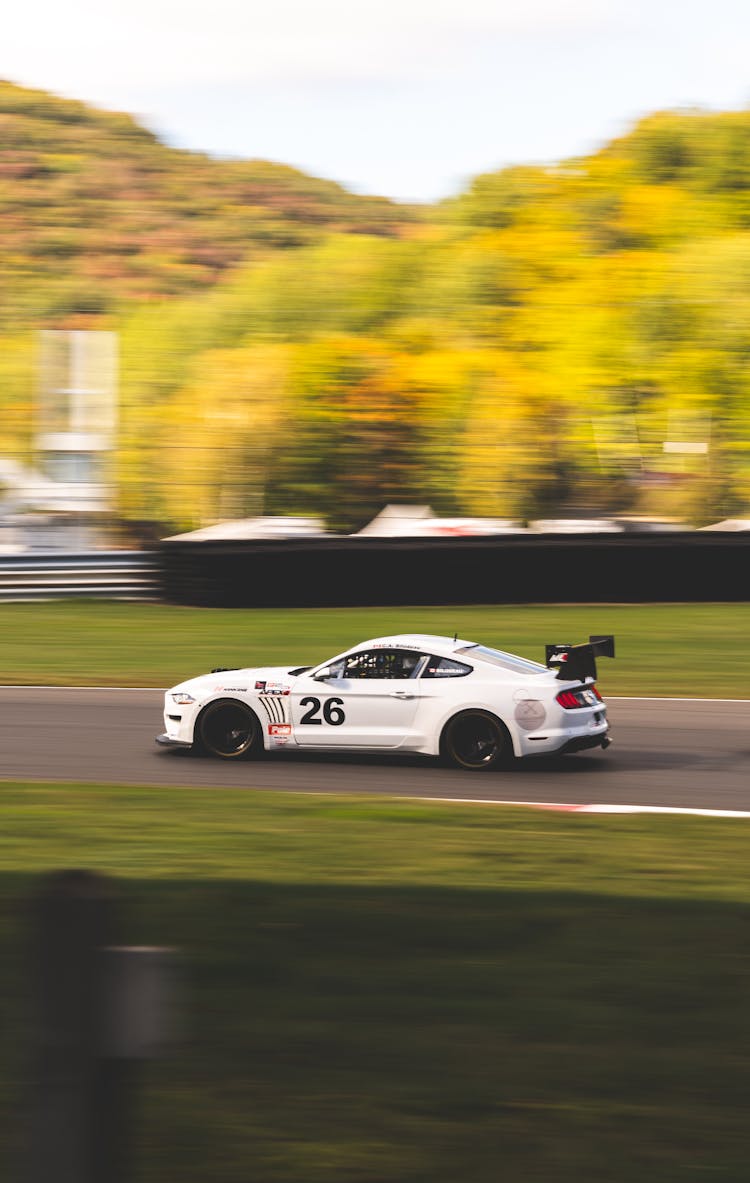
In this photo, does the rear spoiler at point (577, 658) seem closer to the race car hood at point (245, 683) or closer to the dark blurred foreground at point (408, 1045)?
the race car hood at point (245, 683)

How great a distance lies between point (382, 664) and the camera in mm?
11523

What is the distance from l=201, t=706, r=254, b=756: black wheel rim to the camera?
38.4 feet

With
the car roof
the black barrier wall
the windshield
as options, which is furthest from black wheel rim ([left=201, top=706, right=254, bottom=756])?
the black barrier wall

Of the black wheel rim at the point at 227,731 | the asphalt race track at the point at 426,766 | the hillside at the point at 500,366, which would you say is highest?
the hillside at the point at 500,366

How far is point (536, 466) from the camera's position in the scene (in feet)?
112

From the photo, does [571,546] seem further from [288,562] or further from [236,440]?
[236,440]

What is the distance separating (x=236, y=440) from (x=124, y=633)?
55.4 feet

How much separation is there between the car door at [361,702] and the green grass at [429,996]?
282cm

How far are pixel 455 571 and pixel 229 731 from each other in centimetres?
1077

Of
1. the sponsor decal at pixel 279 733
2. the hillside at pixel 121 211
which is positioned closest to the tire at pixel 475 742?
the sponsor decal at pixel 279 733

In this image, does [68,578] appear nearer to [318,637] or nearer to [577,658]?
[318,637]

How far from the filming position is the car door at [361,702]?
1143 cm

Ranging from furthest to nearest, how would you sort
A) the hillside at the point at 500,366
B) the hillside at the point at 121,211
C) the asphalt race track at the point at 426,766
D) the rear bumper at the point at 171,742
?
the hillside at the point at 121,211 < the hillside at the point at 500,366 < the rear bumper at the point at 171,742 < the asphalt race track at the point at 426,766

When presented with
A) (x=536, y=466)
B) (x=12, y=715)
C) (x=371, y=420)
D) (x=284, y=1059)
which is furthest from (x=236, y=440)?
(x=284, y=1059)
